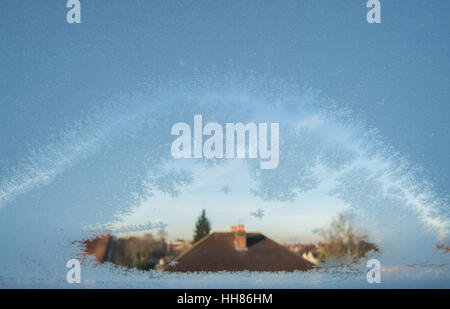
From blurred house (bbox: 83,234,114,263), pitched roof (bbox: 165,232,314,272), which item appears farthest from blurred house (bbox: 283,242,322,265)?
blurred house (bbox: 83,234,114,263)

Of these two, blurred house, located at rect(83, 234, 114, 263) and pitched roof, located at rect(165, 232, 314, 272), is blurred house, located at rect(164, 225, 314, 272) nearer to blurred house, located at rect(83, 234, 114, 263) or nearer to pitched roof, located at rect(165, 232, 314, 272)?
pitched roof, located at rect(165, 232, 314, 272)

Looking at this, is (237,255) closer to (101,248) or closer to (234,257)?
(234,257)

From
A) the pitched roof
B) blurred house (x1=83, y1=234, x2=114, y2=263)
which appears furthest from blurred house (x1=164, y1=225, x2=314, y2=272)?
blurred house (x1=83, y1=234, x2=114, y2=263)

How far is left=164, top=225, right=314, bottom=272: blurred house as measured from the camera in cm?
1611

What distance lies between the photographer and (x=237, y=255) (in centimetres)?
1688

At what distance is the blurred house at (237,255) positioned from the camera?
16109 mm

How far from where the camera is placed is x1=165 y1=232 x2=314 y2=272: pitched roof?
16.1m

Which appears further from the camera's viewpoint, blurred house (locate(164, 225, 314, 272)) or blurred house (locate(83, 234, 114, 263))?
blurred house (locate(164, 225, 314, 272))

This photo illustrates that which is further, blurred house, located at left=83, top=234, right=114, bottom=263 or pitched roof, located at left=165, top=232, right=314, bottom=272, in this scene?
pitched roof, located at left=165, top=232, right=314, bottom=272

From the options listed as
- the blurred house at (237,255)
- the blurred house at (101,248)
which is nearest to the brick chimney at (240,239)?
the blurred house at (237,255)
